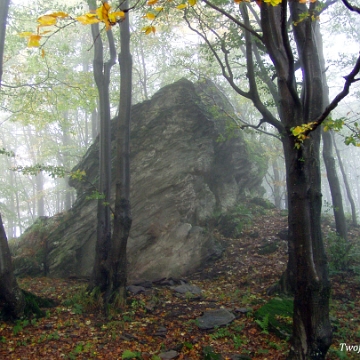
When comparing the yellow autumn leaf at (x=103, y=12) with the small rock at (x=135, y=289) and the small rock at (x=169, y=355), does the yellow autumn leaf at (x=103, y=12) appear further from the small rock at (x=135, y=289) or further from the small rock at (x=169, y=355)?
the small rock at (x=135, y=289)

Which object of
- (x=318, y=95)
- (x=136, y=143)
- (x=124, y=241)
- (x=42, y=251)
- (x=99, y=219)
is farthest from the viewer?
(x=136, y=143)

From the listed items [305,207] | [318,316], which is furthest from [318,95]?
[318,316]

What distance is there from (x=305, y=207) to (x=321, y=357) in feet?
6.59

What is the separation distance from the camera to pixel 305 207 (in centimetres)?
465

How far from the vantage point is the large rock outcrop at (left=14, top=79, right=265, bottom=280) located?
10.4m

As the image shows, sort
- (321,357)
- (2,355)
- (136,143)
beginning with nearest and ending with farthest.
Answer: (321,357) < (2,355) < (136,143)

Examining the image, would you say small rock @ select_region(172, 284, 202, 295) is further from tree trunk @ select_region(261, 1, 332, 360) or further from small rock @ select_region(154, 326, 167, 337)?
tree trunk @ select_region(261, 1, 332, 360)

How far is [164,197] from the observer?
1141cm

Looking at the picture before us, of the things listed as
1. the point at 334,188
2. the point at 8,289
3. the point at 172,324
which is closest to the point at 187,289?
the point at 172,324

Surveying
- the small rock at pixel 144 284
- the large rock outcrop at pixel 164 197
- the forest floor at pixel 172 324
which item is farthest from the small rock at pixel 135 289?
the large rock outcrop at pixel 164 197

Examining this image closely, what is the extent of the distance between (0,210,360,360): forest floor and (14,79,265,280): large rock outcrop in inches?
36.7

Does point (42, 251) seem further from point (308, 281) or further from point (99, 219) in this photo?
point (308, 281)

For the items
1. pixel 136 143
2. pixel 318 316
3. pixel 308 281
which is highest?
pixel 136 143

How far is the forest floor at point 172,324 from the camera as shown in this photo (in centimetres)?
539
